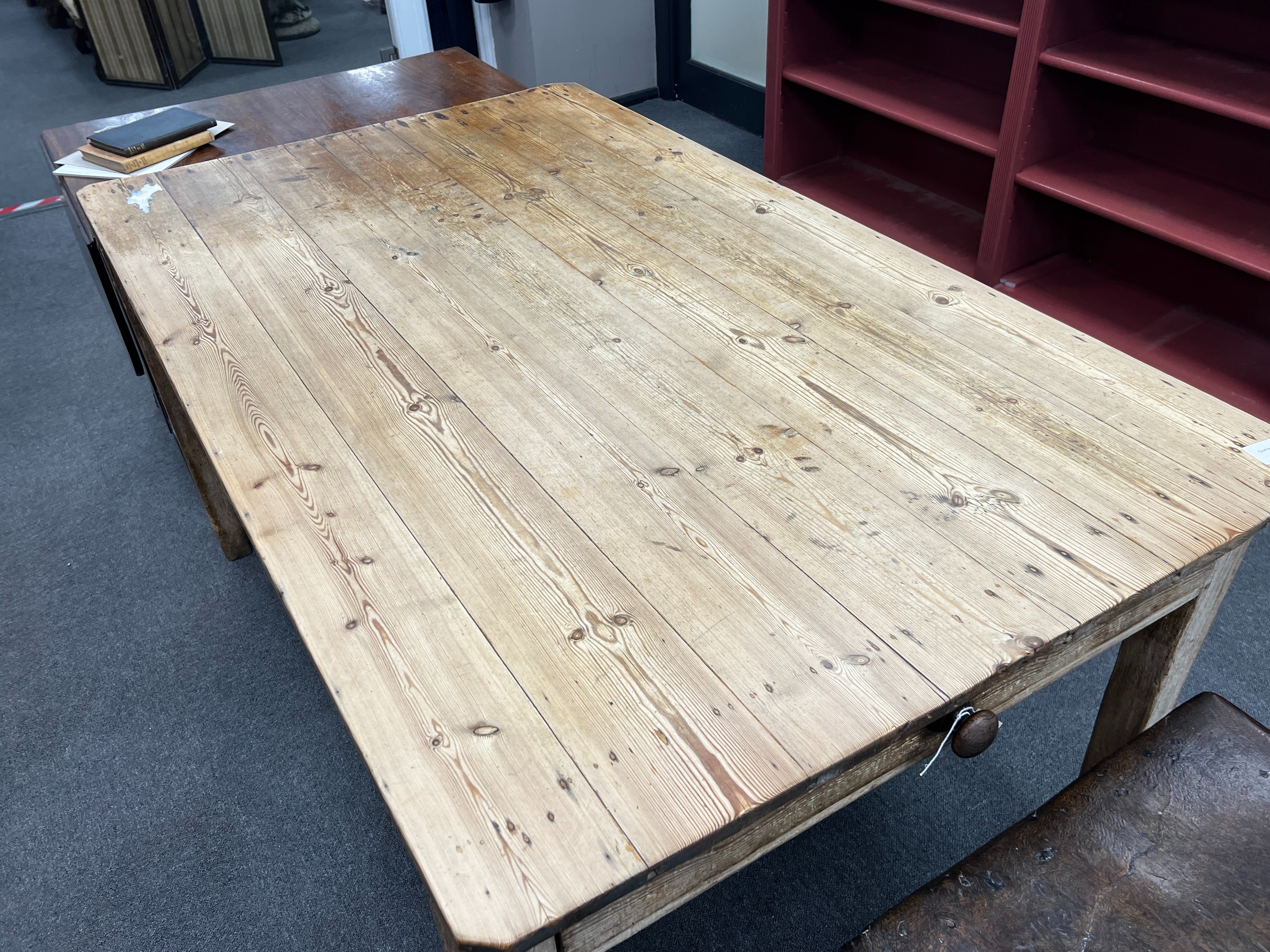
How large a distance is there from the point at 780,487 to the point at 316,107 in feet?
7.08

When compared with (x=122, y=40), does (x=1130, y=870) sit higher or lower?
higher

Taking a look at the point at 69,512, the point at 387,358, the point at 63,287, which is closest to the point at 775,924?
the point at 387,358

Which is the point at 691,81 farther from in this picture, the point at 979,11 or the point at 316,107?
the point at 316,107

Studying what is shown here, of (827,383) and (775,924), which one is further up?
(827,383)

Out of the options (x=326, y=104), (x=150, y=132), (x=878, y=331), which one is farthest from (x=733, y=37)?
(x=878, y=331)

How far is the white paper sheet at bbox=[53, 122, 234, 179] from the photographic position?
7.47 feet

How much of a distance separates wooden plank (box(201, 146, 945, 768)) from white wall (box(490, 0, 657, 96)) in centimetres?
251

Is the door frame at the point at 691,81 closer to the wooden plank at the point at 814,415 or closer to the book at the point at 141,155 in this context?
the book at the point at 141,155

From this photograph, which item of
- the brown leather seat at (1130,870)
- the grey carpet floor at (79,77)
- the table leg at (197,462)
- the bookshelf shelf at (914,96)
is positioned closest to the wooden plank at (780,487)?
the brown leather seat at (1130,870)

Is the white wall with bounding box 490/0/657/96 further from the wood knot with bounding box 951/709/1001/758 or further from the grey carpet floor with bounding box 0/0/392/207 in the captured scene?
the wood knot with bounding box 951/709/1001/758

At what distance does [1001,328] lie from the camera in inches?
53.1

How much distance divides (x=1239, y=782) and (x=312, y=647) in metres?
0.98

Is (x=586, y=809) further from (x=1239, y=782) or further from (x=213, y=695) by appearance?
(x=213, y=695)

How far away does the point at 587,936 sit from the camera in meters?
0.82
